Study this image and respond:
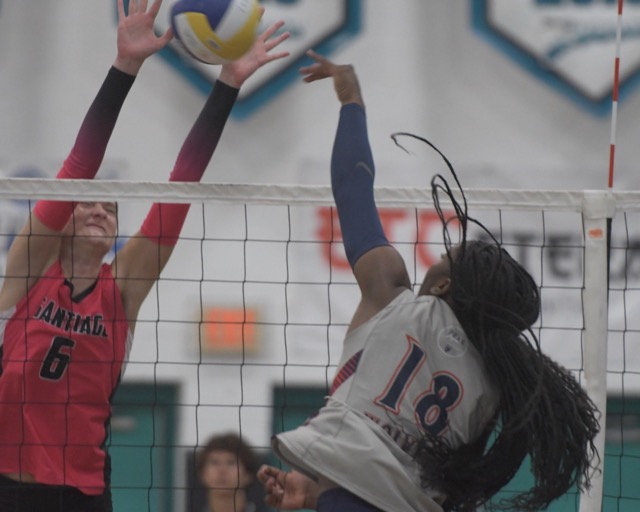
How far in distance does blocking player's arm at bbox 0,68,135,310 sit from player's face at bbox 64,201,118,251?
0.28 feet

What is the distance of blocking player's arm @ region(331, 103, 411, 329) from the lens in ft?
8.70

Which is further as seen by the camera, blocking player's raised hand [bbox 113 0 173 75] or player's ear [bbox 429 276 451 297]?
blocking player's raised hand [bbox 113 0 173 75]

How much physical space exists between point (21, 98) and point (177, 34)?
3142 mm

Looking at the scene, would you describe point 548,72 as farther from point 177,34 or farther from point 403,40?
point 177,34

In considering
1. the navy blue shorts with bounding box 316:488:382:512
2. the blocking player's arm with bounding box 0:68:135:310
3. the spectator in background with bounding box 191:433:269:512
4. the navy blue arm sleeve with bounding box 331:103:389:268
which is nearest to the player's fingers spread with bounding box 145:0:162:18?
the blocking player's arm with bounding box 0:68:135:310

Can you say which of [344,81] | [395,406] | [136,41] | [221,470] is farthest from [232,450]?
[395,406]

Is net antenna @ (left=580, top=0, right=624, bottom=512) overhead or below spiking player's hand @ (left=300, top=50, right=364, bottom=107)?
below

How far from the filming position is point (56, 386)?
369cm

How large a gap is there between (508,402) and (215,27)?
160cm

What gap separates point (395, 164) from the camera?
652cm

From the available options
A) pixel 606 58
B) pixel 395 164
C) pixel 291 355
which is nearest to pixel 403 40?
pixel 395 164

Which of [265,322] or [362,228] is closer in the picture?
[362,228]

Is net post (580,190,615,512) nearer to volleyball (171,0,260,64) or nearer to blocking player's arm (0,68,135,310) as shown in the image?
volleyball (171,0,260,64)

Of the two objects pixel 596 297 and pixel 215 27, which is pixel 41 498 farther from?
pixel 596 297
